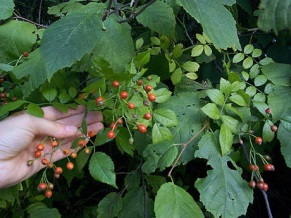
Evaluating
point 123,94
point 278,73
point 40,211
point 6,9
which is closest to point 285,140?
point 278,73

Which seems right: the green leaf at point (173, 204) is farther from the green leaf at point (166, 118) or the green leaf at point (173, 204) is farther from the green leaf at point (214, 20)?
the green leaf at point (214, 20)

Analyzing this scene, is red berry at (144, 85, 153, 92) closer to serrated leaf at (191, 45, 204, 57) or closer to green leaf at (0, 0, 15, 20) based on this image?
serrated leaf at (191, 45, 204, 57)

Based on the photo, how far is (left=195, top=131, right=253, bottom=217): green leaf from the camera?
117 cm

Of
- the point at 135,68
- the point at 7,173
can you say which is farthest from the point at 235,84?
the point at 7,173

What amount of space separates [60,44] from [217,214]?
2.35 feet

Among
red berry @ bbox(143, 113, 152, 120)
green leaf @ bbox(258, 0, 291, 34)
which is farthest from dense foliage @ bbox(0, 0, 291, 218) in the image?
green leaf @ bbox(258, 0, 291, 34)

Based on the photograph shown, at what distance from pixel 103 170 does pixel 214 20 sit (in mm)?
569

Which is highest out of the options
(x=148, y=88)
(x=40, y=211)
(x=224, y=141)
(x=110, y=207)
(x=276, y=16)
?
(x=276, y=16)

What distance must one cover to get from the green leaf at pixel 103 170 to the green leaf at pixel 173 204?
0.15m

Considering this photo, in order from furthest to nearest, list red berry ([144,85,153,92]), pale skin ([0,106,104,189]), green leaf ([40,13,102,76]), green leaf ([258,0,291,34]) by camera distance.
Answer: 1. pale skin ([0,106,104,189])
2. red berry ([144,85,153,92])
3. green leaf ([40,13,102,76])
4. green leaf ([258,0,291,34])

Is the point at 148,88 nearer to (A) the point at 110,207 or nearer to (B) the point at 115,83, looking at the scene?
(B) the point at 115,83

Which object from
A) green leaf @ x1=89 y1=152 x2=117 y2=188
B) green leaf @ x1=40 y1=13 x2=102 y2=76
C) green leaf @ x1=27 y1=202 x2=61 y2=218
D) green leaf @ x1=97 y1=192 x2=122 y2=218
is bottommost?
green leaf @ x1=27 y1=202 x2=61 y2=218

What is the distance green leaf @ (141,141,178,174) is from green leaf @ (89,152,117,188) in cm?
14

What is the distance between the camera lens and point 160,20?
139 cm
